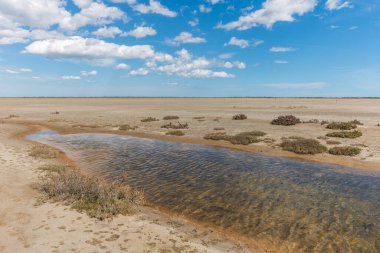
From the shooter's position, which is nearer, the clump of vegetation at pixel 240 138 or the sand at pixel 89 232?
the sand at pixel 89 232

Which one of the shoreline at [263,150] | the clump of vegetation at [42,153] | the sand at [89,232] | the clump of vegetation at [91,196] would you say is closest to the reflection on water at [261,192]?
the shoreline at [263,150]

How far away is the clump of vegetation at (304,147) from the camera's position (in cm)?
1948

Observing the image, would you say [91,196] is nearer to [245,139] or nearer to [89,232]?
[89,232]

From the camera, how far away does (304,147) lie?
2006cm

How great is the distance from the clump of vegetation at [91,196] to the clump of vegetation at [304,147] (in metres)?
12.7

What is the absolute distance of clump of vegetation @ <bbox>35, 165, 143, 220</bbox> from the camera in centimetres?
923

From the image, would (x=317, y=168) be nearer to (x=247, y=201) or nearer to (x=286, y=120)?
(x=247, y=201)

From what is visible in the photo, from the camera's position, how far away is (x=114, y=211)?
9133 mm

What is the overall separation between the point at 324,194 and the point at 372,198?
1.79 metres

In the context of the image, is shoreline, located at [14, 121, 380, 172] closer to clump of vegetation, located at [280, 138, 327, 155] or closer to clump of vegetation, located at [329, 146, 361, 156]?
clump of vegetation, located at [280, 138, 327, 155]

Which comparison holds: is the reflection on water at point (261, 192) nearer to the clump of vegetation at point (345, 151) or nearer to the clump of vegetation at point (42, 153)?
the clump of vegetation at point (42, 153)

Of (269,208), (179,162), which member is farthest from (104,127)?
(269,208)

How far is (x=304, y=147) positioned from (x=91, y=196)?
15261mm

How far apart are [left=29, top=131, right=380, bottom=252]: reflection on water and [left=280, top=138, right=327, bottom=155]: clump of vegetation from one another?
2.26m
